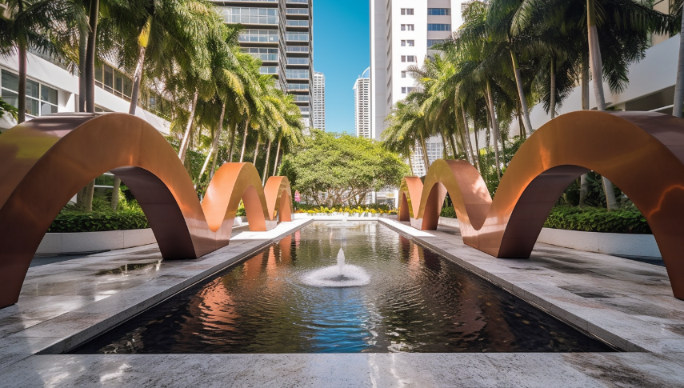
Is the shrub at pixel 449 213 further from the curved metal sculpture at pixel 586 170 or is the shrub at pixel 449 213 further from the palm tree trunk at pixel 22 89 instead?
the palm tree trunk at pixel 22 89

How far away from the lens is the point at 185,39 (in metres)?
16.6

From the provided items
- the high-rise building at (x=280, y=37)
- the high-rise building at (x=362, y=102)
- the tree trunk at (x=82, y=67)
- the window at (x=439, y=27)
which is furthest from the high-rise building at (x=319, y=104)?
the tree trunk at (x=82, y=67)

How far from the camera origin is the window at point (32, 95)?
17.4 metres

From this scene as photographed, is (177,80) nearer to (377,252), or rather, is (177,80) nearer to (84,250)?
(84,250)

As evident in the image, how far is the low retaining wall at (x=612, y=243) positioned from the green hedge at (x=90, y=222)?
14.9 m

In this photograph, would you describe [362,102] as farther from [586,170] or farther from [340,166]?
[586,170]

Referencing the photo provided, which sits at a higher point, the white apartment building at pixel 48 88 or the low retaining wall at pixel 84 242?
the white apartment building at pixel 48 88

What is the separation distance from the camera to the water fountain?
727cm

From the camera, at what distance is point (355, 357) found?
353cm

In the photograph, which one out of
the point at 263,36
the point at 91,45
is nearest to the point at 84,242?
the point at 91,45

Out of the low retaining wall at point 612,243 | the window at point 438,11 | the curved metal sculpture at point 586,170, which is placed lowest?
the low retaining wall at point 612,243

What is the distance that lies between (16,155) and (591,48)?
49.4ft

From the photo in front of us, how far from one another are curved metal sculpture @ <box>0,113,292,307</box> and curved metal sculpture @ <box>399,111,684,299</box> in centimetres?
797

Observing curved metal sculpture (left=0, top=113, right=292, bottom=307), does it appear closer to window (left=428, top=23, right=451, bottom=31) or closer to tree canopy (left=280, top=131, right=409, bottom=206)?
tree canopy (left=280, top=131, right=409, bottom=206)
